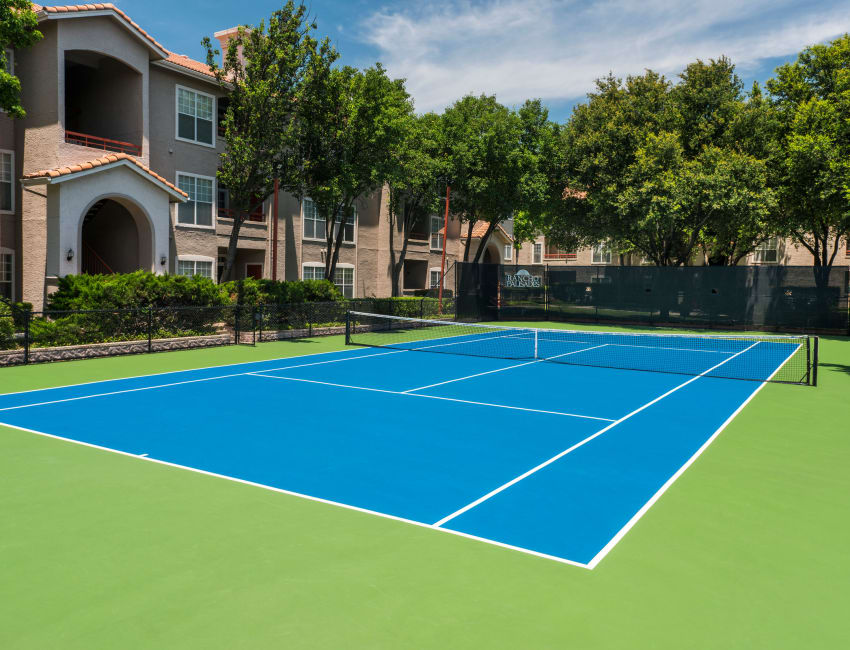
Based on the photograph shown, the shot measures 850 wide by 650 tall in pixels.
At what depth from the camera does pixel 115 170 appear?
24609mm

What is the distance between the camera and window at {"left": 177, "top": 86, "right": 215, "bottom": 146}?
96.5 feet

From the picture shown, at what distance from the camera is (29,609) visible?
15.9 feet

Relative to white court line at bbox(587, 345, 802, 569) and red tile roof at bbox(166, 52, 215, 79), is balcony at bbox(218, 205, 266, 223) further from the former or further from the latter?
white court line at bbox(587, 345, 802, 569)

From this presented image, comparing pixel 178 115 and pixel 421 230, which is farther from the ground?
pixel 178 115

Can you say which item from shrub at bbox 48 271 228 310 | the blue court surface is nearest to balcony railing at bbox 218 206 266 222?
shrub at bbox 48 271 228 310

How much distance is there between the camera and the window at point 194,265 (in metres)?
29.2

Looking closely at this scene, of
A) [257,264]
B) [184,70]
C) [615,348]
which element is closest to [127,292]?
[184,70]

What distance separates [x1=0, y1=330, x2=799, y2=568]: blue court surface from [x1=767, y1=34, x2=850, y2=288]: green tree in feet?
62.5

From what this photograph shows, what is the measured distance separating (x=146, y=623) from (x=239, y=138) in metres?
23.8

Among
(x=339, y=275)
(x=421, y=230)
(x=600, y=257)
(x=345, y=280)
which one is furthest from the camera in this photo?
(x=600, y=257)

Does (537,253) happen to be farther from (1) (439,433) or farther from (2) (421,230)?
(1) (439,433)

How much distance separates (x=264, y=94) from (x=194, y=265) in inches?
353

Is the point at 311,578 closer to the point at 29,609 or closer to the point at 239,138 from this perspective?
the point at 29,609

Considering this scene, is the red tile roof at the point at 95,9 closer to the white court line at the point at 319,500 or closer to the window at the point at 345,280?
the window at the point at 345,280
